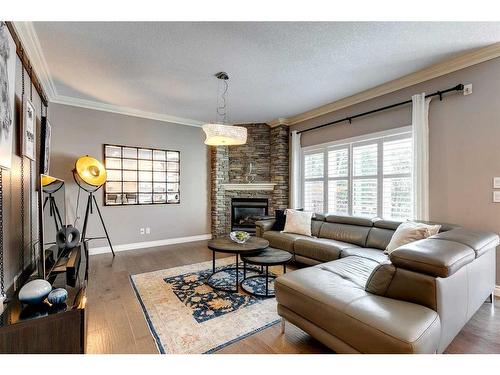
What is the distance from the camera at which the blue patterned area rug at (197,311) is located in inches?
71.7

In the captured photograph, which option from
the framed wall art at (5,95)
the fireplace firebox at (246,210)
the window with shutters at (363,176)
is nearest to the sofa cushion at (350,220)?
the window with shutters at (363,176)

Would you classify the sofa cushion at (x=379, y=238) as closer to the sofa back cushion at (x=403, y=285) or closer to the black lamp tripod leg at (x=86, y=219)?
the sofa back cushion at (x=403, y=285)

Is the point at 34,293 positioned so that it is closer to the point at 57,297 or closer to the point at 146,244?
the point at 57,297

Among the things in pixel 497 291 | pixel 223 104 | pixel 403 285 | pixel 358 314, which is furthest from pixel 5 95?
pixel 497 291

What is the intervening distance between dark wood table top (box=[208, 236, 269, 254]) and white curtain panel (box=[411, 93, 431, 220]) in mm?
2084

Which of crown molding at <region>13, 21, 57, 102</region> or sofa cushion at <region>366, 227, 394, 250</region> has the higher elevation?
crown molding at <region>13, 21, 57, 102</region>

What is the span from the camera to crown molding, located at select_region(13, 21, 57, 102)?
216cm

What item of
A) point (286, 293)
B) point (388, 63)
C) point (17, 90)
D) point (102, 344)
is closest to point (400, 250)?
point (286, 293)

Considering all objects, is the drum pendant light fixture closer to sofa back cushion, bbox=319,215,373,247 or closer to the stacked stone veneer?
sofa back cushion, bbox=319,215,373,247

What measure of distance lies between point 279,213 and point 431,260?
2.90 meters

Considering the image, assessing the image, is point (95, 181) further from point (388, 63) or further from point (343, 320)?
point (388, 63)

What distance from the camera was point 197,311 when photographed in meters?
2.24

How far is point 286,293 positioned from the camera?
1785mm

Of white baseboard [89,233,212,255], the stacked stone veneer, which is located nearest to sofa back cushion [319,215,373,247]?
the stacked stone veneer
